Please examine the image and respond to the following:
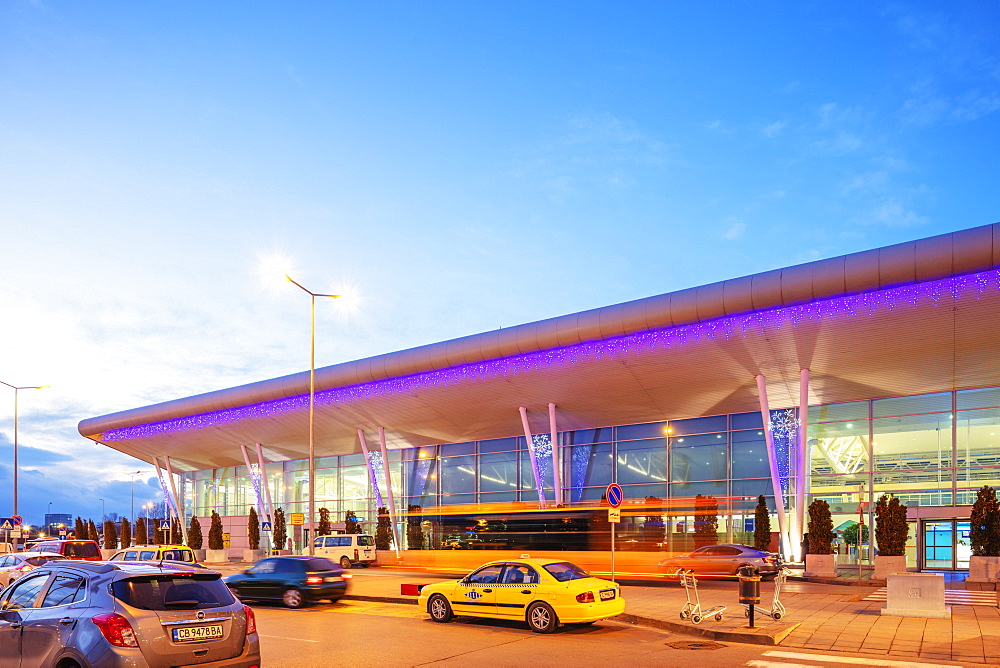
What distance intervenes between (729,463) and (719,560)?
10.4 m

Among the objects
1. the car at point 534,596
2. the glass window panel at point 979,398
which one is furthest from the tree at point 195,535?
the glass window panel at point 979,398

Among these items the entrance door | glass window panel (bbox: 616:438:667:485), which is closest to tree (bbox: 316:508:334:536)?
glass window panel (bbox: 616:438:667:485)

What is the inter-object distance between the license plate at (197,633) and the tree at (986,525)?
26840 mm

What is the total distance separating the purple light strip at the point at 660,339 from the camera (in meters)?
26.4

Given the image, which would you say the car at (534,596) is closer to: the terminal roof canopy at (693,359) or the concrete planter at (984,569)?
the terminal roof canopy at (693,359)

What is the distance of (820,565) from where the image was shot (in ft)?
97.2

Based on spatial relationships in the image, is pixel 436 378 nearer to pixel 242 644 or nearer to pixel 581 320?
pixel 581 320

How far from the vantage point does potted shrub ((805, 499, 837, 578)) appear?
97.1 ft

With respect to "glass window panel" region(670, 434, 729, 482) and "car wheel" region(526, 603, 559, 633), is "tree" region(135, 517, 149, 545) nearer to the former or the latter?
"glass window panel" region(670, 434, 729, 482)

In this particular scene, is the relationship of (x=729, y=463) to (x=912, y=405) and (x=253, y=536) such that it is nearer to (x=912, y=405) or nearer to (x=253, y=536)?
(x=912, y=405)

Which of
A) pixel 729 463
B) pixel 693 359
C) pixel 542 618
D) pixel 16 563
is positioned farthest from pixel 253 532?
pixel 542 618

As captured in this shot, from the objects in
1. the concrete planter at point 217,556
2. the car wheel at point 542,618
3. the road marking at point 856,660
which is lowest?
the concrete planter at point 217,556

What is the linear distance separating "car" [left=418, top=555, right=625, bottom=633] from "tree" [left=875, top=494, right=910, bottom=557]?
16226mm

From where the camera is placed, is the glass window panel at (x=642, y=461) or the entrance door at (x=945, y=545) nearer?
the entrance door at (x=945, y=545)
